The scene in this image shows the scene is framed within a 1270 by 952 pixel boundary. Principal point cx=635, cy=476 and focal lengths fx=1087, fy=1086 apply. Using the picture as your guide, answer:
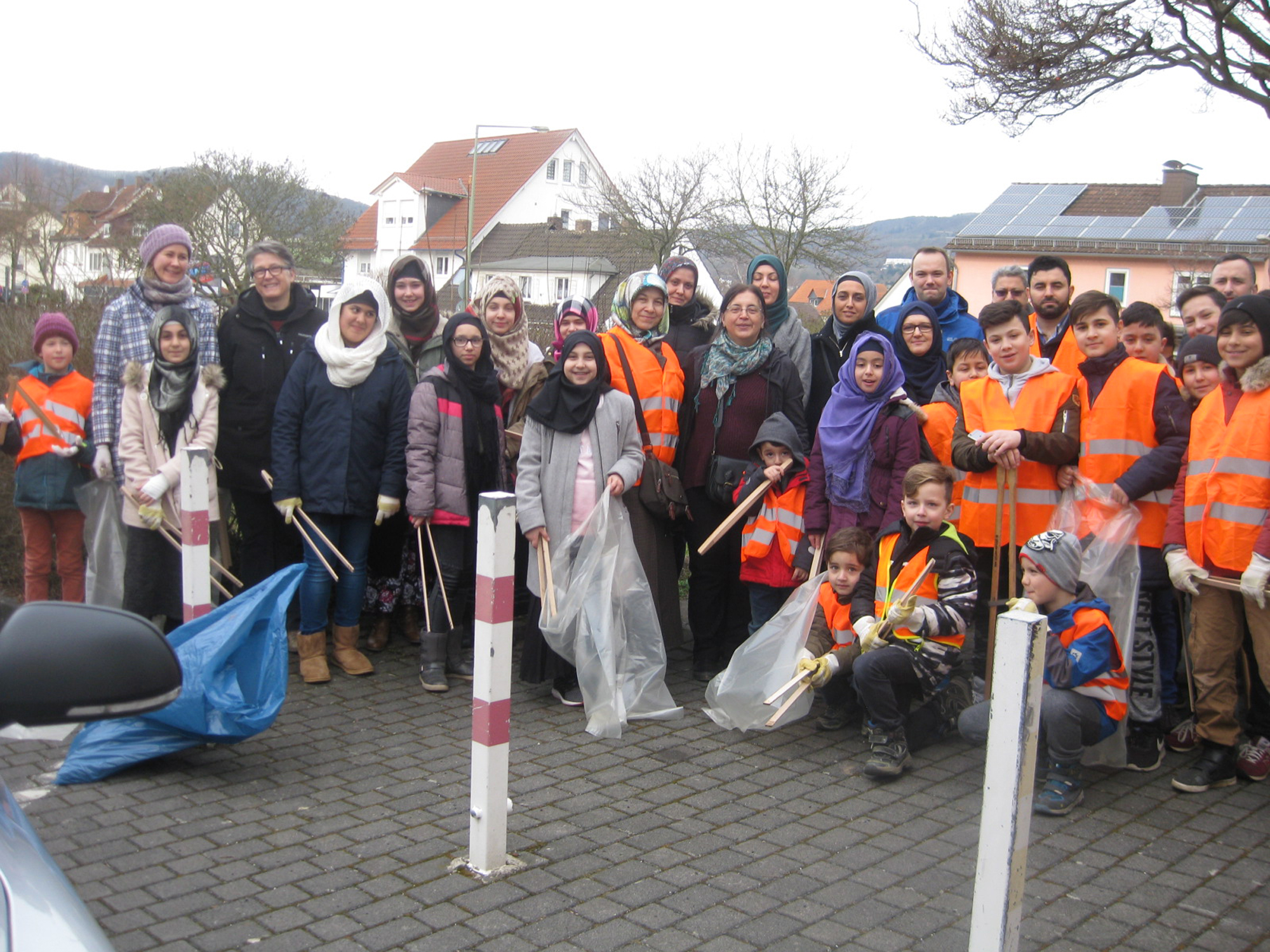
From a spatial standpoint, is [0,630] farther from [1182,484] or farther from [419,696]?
[1182,484]

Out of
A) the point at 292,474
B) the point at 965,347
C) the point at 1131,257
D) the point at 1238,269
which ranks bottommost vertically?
the point at 292,474

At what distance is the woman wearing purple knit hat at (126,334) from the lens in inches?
225

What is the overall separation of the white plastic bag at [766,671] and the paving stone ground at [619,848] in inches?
4.5

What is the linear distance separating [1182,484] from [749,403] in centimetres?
210

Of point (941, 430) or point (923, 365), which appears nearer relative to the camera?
point (941, 430)

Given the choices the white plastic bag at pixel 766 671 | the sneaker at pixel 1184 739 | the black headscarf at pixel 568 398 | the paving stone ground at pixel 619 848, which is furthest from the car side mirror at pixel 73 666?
the sneaker at pixel 1184 739

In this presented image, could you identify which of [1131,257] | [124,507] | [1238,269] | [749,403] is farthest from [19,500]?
[1131,257]

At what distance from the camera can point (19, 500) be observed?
19.6 feet

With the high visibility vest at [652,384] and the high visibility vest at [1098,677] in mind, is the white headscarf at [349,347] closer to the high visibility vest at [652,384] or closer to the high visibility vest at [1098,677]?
the high visibility vest at [652,384]

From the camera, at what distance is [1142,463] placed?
15.8 feet

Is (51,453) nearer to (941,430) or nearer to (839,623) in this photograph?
(839,623)

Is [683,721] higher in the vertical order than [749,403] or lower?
lower

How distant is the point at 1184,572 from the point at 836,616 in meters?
1.51

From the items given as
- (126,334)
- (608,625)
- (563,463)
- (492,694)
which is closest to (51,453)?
(126,334)
